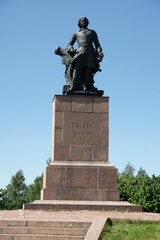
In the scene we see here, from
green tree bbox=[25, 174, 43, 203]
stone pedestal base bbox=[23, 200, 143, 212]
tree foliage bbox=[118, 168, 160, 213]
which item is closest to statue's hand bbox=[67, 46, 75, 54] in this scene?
stone pedestal base bbox=[23, 200, 143, 212]

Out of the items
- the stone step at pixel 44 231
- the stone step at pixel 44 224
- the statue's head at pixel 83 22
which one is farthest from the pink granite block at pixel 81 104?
the stone step at pixel 44 231

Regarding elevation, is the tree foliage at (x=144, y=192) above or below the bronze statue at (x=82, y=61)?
below

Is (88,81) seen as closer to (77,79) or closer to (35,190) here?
(77,79)

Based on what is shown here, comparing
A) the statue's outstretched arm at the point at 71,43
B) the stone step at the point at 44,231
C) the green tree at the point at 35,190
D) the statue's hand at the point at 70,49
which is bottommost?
the green tree at the point at 35,190

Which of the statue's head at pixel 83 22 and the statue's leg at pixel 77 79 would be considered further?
the statue's head at pixel 83 22

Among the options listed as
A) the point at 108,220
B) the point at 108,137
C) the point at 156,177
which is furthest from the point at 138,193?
the point at 108,220

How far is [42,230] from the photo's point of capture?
338 inches

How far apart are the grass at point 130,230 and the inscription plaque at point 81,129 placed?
5186 mm

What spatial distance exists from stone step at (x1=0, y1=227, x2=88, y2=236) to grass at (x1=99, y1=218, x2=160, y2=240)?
512 millimetres

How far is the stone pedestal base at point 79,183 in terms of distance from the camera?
13.1 m

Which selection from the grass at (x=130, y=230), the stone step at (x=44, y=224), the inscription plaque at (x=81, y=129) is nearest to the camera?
the grass at (x=130, y=230)

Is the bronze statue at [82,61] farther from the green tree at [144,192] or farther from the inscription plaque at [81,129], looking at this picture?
the green tree at [144,192]

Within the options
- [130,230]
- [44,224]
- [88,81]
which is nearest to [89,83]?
[88,81]

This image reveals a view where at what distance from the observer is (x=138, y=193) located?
2619cm
